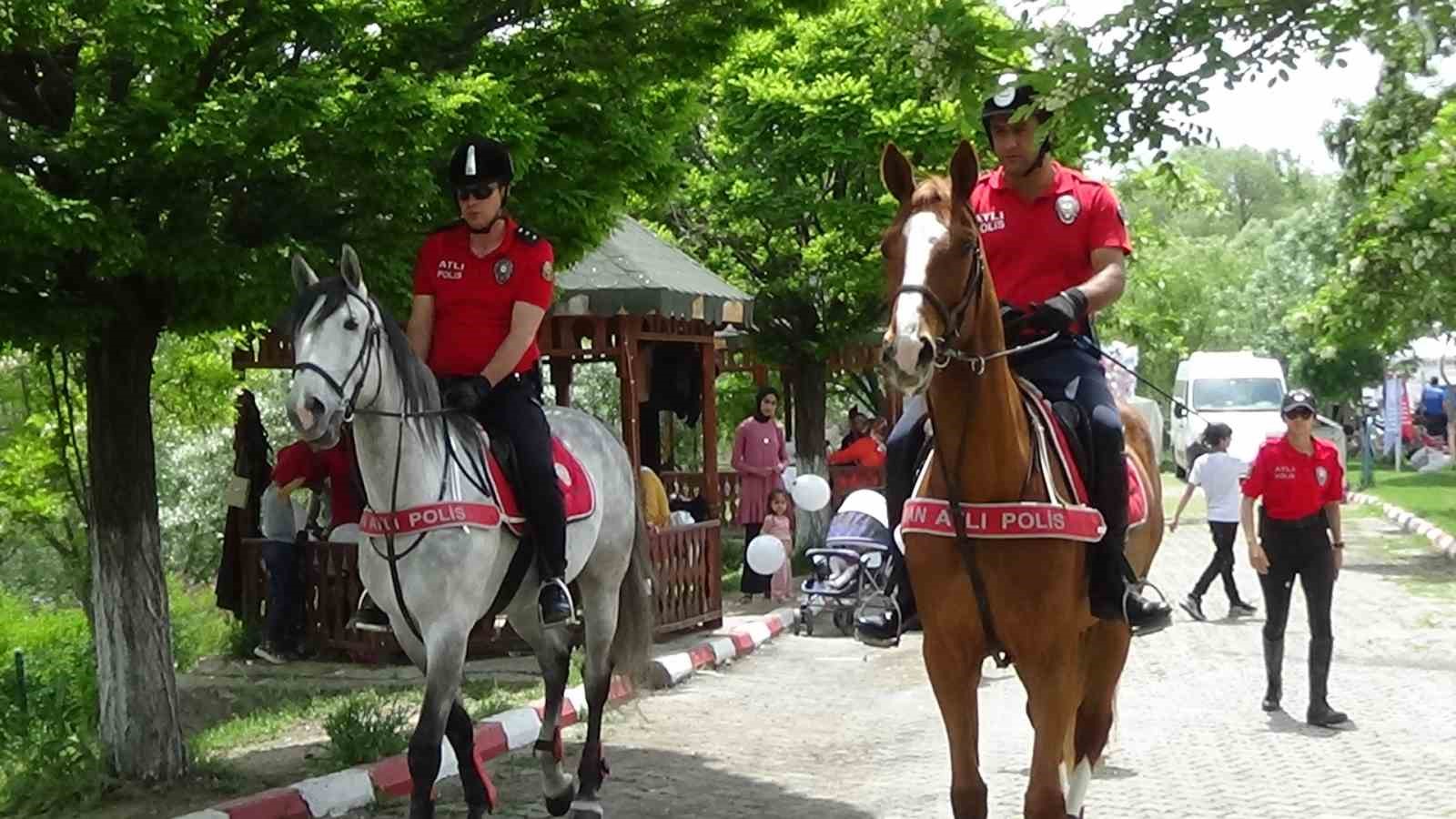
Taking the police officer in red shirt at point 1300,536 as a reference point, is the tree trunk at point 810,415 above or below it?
above

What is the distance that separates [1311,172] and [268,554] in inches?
2576

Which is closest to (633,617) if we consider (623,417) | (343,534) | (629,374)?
(343,534)

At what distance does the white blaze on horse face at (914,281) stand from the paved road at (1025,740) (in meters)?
4.07

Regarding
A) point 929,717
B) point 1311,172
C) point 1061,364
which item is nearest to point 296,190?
point 1061,364

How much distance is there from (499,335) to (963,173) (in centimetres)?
322

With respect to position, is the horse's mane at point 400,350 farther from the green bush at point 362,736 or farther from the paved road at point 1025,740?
the green bush at point 362,736

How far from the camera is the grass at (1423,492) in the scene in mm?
28516

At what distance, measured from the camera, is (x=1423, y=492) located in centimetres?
3500

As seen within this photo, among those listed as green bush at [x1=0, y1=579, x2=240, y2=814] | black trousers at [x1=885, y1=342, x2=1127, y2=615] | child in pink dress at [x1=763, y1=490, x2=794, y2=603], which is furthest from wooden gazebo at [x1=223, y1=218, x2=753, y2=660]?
black trousers at [x1=885, y1=342, x2=1127, y2=615]

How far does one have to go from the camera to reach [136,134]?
7.73 metres

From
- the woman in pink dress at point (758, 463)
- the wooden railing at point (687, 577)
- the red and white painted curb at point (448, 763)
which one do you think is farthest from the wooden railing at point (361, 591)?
the woman in pink dress at point (758, 463)

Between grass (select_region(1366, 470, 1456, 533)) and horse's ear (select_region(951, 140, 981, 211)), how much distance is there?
2127cm

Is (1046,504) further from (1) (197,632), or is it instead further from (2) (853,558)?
(1) (197,632)

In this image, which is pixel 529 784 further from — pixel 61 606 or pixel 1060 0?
pixel 61 606
